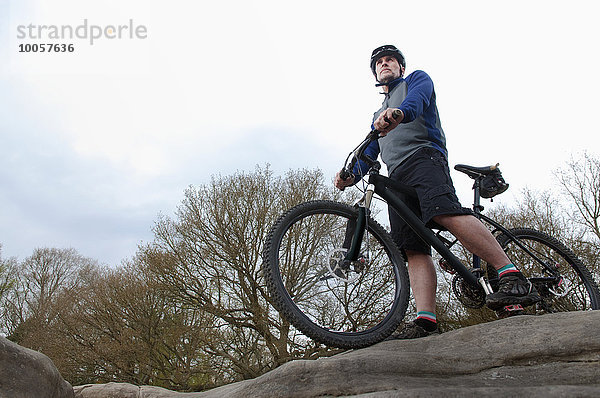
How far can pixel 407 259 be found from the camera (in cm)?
359

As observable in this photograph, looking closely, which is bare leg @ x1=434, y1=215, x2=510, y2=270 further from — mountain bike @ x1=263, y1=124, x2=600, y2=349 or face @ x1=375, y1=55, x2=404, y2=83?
face @ x1=375, y1=55, x2=404, y2=83

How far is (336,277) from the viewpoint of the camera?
10.2 ft

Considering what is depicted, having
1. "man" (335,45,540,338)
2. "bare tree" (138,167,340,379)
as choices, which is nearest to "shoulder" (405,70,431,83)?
"man" (335,45,540,338)

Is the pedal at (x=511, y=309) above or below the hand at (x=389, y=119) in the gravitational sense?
below

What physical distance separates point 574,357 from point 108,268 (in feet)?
68.0

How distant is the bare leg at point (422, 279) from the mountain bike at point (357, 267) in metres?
0.15

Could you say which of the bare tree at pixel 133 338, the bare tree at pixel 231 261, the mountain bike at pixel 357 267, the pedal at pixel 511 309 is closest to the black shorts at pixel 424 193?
the mountain bike at pixel 357 267

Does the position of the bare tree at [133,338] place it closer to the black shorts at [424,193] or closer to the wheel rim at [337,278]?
the wheel rim at [337,278]

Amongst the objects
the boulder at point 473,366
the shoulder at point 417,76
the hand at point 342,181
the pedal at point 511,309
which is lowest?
the boulder at point 473,366

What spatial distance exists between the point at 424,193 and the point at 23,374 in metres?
6.43

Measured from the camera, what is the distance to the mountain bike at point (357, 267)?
2811 millimetres

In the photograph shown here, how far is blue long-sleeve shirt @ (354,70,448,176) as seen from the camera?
340 cm

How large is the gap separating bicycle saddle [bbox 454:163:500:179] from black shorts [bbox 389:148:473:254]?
637 mm

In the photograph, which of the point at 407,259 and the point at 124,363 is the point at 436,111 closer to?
the point at 407,259
